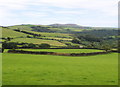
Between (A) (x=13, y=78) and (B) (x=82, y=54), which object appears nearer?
(A) (x=13, y=78)

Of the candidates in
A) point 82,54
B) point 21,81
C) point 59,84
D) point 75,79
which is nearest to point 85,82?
point 75,79

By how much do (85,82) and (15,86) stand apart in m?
7.62

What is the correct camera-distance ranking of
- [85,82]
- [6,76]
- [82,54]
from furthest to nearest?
[82,54] → [6,76] → [85,82]

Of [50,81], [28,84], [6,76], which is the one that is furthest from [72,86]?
[6,76]

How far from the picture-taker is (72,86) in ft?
68.0

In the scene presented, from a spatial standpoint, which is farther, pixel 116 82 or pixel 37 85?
pixel 116 82

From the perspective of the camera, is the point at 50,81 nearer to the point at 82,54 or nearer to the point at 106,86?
the point at 106,86

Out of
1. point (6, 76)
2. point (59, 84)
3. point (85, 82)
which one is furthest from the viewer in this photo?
point (6, 76)

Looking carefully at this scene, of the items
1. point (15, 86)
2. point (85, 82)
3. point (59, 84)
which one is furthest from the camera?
point (85, 82)

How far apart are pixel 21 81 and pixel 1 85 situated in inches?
92.9

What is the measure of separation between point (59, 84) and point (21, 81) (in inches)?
159

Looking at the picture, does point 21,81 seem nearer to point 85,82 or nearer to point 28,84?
point 28,84

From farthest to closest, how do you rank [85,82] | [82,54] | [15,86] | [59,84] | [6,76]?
[82,54] → [6,76] → [85,82] → [59,84] → [15,86]

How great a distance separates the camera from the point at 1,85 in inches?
795
